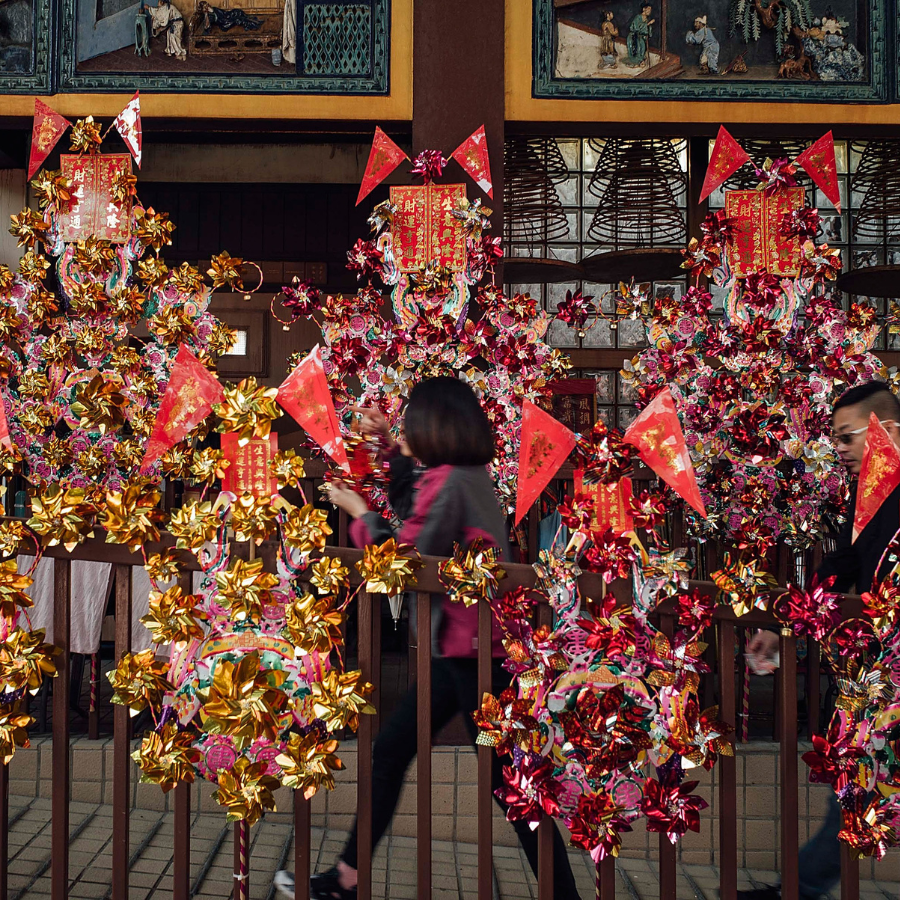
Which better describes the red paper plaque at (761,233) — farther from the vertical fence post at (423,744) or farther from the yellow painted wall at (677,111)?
the vertical fence post at (423,744)

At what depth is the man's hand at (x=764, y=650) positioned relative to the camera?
70.2 inches

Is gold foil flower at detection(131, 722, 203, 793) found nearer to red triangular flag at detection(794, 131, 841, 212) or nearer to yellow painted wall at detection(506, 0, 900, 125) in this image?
yellow painted wall at detection(506, 0, 900, 125)

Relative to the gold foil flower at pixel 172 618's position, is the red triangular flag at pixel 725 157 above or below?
above

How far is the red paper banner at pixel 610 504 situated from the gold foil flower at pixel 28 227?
253 centimetres

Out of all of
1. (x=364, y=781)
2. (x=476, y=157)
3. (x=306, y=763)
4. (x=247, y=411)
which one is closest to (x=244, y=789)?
(x=306, y=763)

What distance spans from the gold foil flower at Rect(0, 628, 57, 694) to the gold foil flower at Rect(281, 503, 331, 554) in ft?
1.81

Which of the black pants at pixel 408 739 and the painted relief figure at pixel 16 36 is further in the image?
the painted relief figure at pixel 16 36

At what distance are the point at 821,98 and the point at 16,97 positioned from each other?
11.9 feet

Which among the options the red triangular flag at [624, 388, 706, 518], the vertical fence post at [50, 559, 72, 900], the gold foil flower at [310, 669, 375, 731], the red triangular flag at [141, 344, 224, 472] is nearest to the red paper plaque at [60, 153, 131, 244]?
the red triangular flag at [141, 344, 224, 472]

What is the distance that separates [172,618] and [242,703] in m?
0.21

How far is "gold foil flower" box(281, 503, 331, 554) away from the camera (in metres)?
1.66

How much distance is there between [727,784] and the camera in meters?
1.68

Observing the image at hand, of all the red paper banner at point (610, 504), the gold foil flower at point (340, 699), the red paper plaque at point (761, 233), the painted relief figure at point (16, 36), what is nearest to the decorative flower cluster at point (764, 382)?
the red paper plaque at point (761, 233)

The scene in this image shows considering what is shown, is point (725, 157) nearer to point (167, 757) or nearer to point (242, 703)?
point (242, 703)
